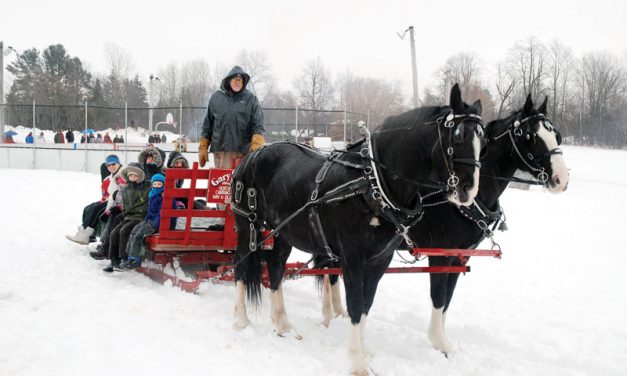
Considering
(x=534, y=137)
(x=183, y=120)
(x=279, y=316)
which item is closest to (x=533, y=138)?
(x=534, y=137)

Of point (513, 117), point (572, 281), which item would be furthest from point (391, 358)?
point (572, 281)

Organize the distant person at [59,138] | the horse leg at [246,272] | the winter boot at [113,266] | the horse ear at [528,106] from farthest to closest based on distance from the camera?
the distant person at [59,138], the winter boot at [113,266], the horse leg at [246,272], the horse ear at [528,106]

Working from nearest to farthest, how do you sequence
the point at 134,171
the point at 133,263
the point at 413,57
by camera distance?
the point at 133,263, the point at 134,171, the point at 413,57

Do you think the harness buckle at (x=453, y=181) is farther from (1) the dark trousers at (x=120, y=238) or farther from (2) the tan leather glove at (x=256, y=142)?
(1) the dark trousers at (x=120, y=238)

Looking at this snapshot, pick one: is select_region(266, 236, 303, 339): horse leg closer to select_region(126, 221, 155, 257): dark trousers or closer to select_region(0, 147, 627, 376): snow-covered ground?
select_region(0, 147, 627, 376): snow-covered ground

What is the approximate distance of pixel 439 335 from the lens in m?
4.73

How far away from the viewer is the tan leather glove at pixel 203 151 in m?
6.00

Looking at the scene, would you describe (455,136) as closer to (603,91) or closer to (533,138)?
(533,138)

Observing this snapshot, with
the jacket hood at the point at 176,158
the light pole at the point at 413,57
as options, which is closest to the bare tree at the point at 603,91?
the light pole at the point at 413,57

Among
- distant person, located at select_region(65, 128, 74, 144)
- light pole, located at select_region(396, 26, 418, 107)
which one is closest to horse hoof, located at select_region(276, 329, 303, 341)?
light pole, located at select_region(396, 26, 418, 107)

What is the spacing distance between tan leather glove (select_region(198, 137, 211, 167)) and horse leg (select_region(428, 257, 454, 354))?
2.74 meters

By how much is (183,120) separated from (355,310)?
63.1ft

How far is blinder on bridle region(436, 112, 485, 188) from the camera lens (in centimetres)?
350

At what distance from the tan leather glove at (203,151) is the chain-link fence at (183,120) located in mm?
12574
